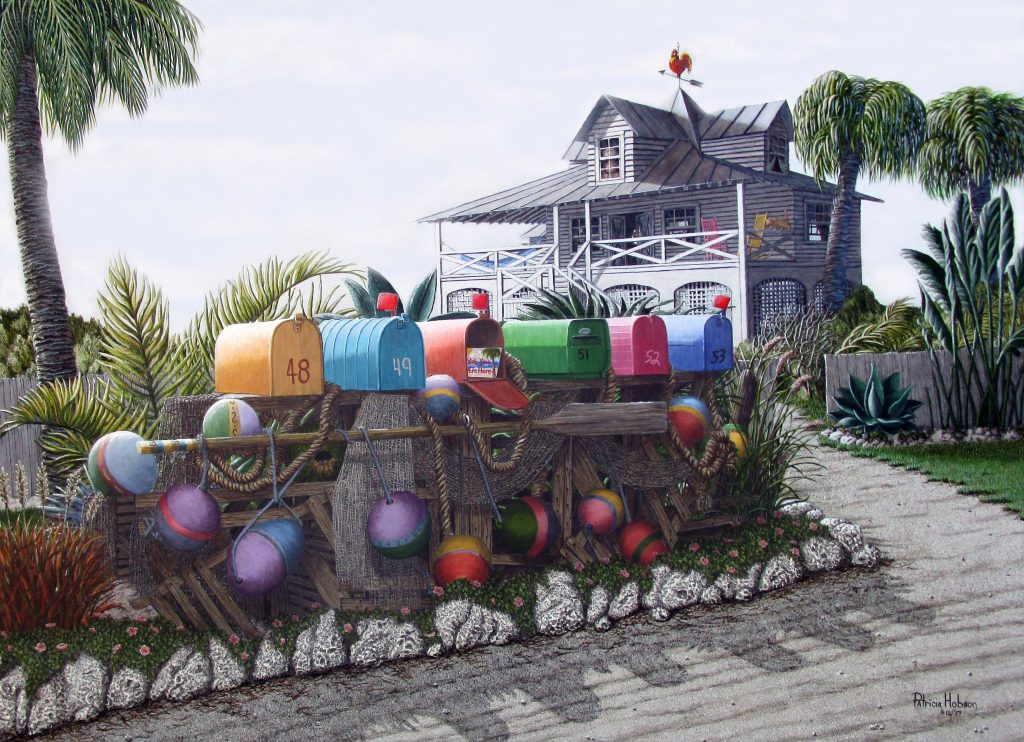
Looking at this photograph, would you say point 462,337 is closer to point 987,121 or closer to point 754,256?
point 754,256

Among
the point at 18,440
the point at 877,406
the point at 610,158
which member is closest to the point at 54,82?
the point at 18,440

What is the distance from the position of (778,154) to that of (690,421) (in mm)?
23569

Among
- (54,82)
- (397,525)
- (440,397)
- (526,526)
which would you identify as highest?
(54,82)

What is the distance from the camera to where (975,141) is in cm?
2905

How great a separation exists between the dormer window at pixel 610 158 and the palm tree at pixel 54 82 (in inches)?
643

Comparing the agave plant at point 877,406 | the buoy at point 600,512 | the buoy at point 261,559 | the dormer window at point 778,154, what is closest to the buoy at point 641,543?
the buoy at point 600,512

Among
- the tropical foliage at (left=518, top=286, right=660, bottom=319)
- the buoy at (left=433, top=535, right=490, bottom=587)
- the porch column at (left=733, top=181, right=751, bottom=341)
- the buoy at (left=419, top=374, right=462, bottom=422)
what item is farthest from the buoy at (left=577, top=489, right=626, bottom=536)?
the porch column at (left=733, top=181, right=751, bottom=341)

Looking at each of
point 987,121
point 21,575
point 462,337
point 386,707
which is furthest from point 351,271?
point 987,121

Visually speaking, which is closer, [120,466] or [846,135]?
[120,466]

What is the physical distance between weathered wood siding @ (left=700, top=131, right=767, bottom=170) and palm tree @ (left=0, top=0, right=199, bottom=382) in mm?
18362

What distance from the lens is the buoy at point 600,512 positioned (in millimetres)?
7559

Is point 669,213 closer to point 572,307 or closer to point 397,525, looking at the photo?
point 572,307

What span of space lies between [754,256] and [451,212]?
8370 mm
